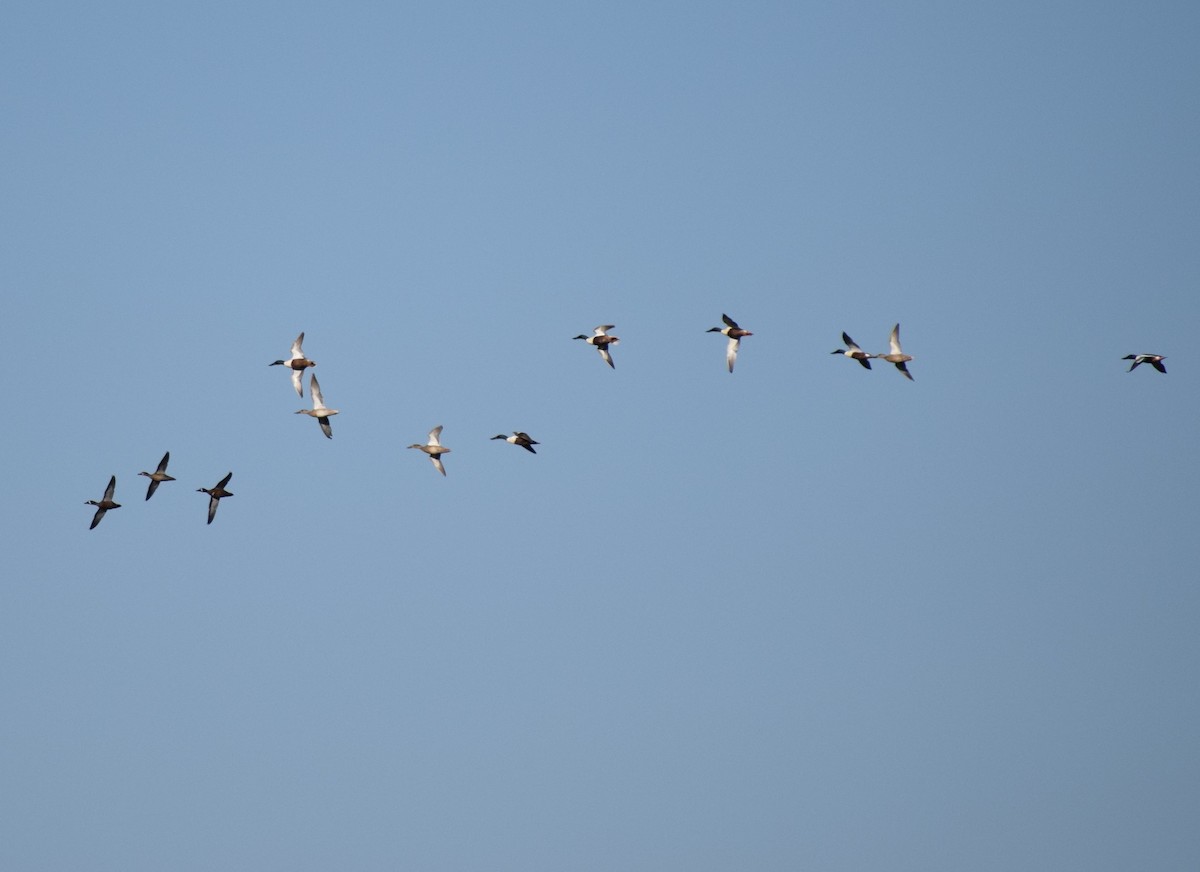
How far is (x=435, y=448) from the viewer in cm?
6200

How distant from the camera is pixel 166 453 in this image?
188 feet

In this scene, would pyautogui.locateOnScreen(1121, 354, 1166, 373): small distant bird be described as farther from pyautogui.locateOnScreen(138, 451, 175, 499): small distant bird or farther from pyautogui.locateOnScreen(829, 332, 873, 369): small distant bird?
pyautogui.locateOnScreen(138, 451, 175, 499): small distant bird

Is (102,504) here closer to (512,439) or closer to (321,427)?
(321,427)

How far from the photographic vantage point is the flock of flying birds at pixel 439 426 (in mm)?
55375

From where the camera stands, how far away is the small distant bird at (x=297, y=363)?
60.3m

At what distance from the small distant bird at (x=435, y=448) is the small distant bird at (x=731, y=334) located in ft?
38.0

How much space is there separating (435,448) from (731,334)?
12.6 m

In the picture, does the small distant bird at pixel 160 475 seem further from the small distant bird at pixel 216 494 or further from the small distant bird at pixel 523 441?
the small distant bird at pixel 523 441

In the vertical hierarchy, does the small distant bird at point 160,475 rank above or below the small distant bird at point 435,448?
below

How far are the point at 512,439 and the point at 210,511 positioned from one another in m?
11.2

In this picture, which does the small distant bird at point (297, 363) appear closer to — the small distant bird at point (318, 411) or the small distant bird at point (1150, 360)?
the small distant bird at point (318, 411)

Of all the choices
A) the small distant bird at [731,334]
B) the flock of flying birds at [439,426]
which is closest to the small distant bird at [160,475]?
the flock of flying birds at [439,426]

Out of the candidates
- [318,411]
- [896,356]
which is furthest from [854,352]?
[318,411]

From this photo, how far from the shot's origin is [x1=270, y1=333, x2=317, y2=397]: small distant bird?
60.3 m
